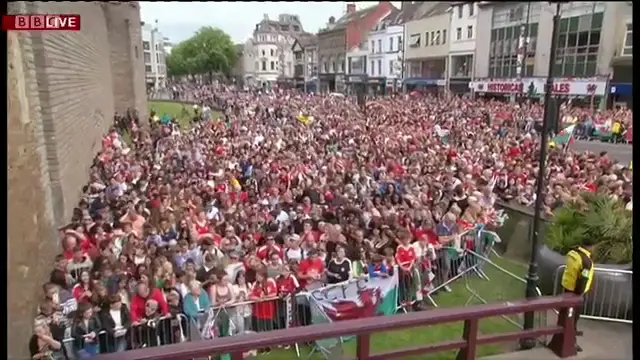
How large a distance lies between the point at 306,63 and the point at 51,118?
2017 mm

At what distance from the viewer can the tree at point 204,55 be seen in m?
3.93

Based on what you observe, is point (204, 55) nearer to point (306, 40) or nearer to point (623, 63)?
point (306, 40)

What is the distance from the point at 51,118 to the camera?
339cm

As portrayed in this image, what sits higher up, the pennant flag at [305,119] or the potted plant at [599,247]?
the pennant flag at [305,119]

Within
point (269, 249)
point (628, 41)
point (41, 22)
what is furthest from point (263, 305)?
point (628, 41)

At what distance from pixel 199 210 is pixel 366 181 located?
160 cm

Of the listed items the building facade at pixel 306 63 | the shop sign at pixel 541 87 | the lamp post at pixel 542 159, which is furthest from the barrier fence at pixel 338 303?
the building facade at pixel 306 63

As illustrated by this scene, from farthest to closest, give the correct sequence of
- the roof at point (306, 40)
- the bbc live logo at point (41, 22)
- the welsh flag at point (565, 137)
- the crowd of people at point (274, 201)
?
1. the welsh flag at point (565, 137)
2. the roof at point (306, 40)
3. the crowd of people at point (274, 201)
4. the bbc live logo at point (41, 22)

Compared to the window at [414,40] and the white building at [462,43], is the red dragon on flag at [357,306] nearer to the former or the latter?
the white building at [462,43]

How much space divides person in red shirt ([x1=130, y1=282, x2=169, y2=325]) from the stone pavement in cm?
250

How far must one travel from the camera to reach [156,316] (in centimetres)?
394

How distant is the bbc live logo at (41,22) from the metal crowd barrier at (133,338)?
2042 mm

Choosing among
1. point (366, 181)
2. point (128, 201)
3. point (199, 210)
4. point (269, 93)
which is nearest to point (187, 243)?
point (199, 210)

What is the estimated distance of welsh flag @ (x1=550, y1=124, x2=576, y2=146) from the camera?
5.08m
